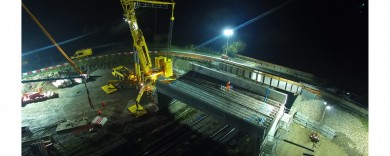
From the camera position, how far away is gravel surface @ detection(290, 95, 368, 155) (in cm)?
1989

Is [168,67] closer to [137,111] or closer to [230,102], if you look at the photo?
[137,111]

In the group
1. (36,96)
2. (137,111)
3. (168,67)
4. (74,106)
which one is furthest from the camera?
(168,67)

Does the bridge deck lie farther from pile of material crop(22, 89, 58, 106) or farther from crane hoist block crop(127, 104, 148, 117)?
pile of material crop(22, 89, 58, 106)

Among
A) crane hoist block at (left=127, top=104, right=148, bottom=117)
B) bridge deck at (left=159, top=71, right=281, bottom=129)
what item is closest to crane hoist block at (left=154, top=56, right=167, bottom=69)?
bridge deck at (left=159, top=71, right=281, bottom=129)

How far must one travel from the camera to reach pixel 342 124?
72.3 ft

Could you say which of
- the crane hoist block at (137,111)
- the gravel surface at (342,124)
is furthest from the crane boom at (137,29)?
the gravel surface at (342,124)

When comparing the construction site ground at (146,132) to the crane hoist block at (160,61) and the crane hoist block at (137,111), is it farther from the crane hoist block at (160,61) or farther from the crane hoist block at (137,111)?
the crane hoist block at (160,61)

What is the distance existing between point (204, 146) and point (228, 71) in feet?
49.7

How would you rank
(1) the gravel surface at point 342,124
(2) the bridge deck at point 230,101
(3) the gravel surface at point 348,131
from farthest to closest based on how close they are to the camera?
(1) the gravel surface at point 342,124 → (3) the gravel surface at point 348,131 → (2) the bridge deck at point 230,101

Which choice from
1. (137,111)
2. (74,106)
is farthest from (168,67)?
(74,106)

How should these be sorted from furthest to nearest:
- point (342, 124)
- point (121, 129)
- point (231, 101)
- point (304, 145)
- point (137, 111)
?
1. point (137, 111)
2. point (121, 129)
3. point (342, 124)
4. point (304, 145)
5. point (231, 101)

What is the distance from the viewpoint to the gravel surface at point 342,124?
19.9 m

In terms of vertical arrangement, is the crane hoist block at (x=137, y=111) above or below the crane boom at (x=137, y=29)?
below

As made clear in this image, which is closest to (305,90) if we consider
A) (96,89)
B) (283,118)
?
(283,118)
